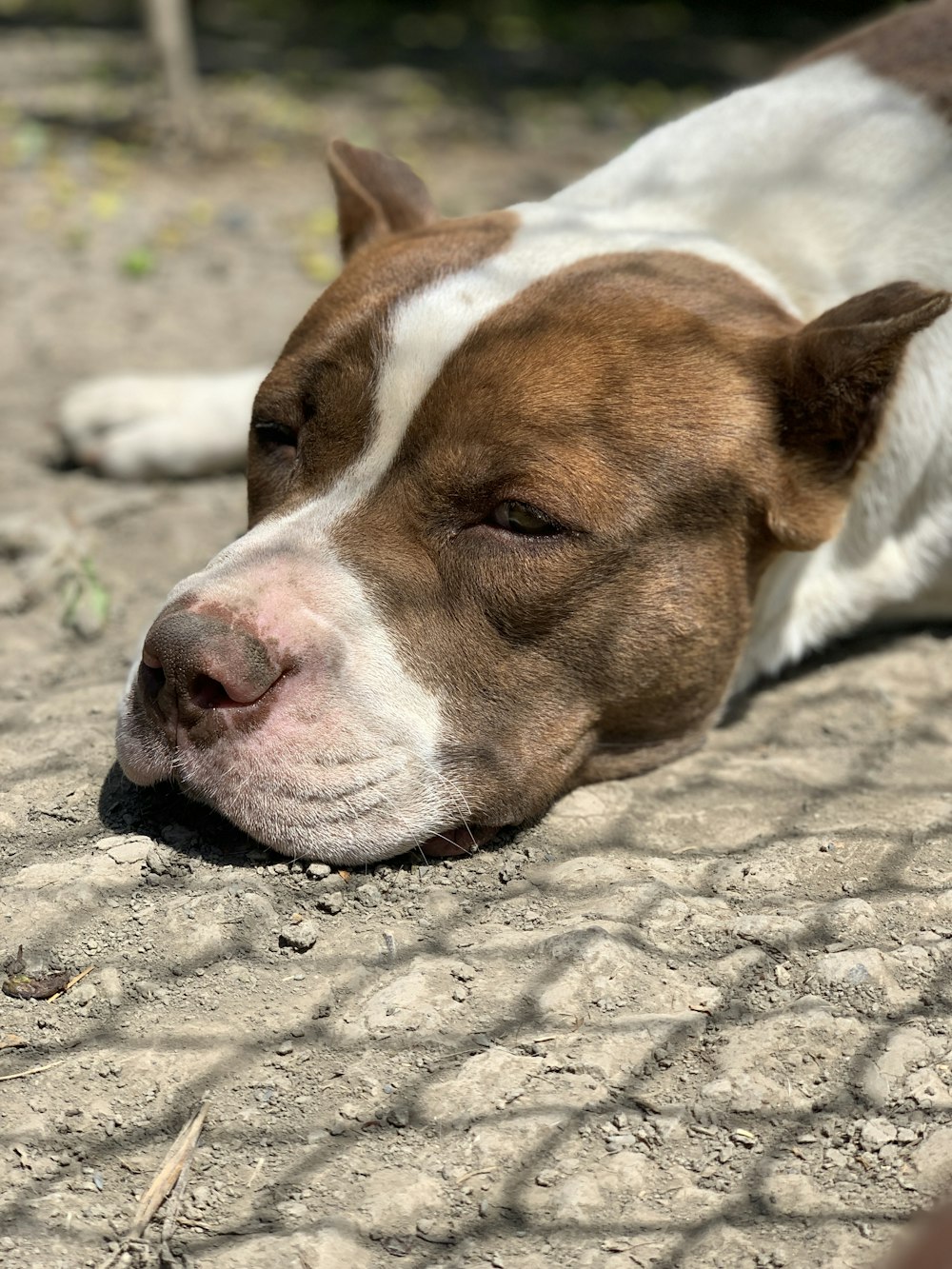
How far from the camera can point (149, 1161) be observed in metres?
2.39

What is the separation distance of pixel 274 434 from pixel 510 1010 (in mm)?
1517

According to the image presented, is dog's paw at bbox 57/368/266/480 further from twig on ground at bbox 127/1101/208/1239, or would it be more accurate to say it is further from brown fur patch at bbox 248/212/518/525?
twig on ground at bbox 127/1101/208/1239

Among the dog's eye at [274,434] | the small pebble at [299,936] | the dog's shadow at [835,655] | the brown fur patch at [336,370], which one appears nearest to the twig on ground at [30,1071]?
the small pebble at [299,936]

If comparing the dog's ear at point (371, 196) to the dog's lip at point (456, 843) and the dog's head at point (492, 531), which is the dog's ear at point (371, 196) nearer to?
the dog's head at point (492, 531)

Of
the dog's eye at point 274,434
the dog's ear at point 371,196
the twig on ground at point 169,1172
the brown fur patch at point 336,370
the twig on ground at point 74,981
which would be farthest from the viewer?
the dog's ear at point 371,196

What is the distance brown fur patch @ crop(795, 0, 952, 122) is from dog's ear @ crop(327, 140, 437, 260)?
1330 millimetres

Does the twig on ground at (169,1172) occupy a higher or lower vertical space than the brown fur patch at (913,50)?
lower

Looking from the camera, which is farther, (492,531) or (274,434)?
(274,434)

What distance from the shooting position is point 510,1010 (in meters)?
2.71

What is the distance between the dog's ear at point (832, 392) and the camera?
319cm

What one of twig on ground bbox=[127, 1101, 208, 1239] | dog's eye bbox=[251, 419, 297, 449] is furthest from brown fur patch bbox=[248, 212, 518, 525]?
twig on ground bbox=[127, 1101, 208, 1239]

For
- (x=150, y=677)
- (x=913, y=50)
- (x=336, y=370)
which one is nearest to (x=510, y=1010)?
(x=150, y=677)

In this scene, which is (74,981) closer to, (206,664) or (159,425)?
(206,664)

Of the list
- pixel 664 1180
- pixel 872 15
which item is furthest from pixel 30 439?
pixel 872 15
